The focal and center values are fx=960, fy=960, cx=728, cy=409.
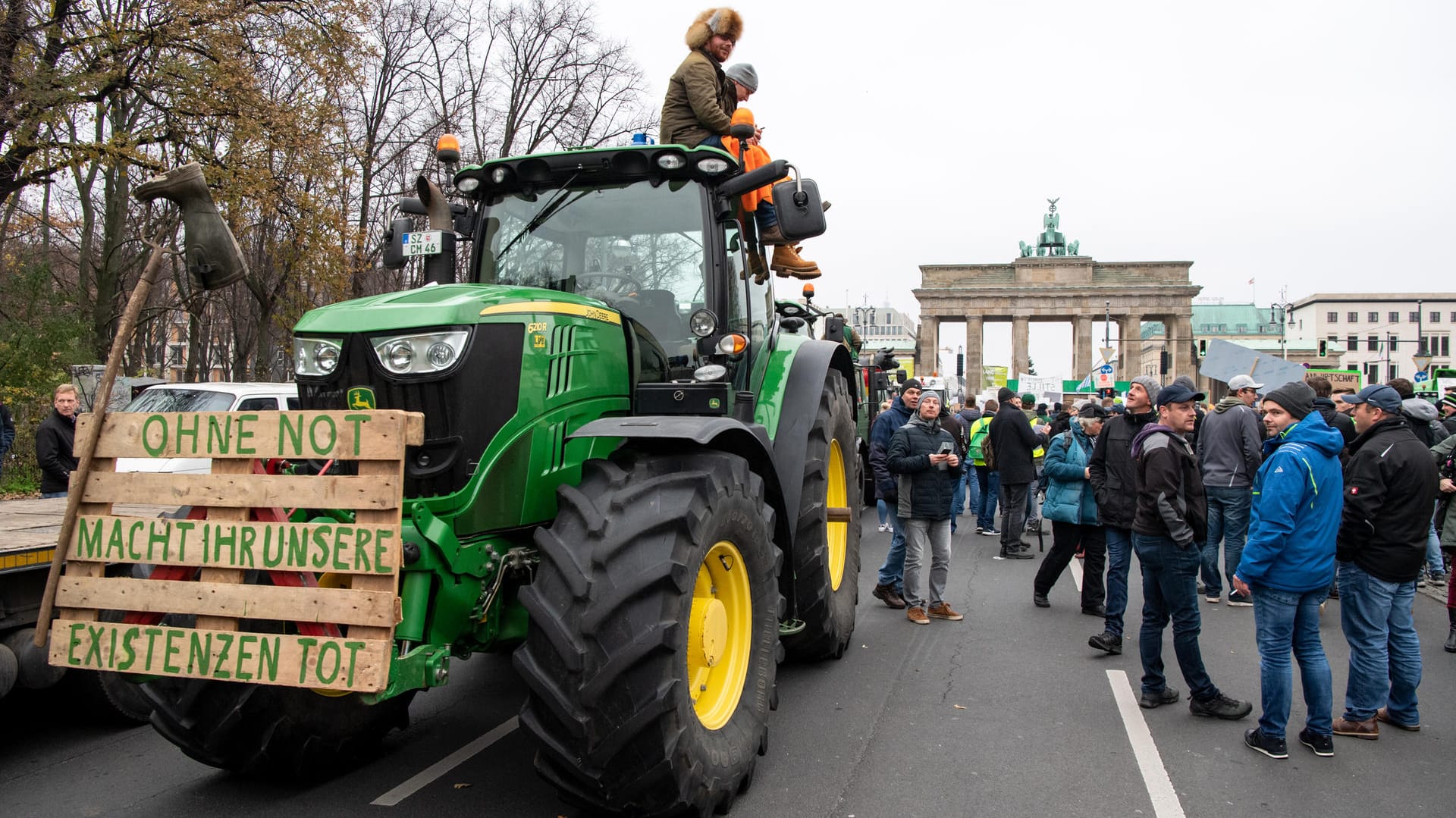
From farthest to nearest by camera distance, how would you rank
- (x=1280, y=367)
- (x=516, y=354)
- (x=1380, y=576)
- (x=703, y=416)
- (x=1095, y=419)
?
(x=1280, y=367)
(x=1095, y=419)
(x=1380, y=576)
(x=703, y=416)
(x=516, y=354)

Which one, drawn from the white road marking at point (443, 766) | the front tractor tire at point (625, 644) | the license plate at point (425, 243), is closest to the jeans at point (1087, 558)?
the white road marking at point (443, 766)

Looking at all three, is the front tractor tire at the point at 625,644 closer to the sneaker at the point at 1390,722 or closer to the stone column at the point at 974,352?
the sneaker at the point at 1390,722

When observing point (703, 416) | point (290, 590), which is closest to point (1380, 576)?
point (703, 416)

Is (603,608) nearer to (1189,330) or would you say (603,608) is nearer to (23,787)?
(23,787)

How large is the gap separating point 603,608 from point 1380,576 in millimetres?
4440

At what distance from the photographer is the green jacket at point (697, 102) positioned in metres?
5.56

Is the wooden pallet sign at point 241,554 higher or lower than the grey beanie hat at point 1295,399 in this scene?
lower

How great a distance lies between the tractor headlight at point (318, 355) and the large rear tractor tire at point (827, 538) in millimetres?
2706

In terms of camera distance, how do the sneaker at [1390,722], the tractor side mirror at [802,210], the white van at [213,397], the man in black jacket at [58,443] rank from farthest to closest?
1. the white van at [213,397]
2. the man in black jacket at [58,443]
3. the sneaker at [1390,722]
4. the tractor side mirror at [802,210]

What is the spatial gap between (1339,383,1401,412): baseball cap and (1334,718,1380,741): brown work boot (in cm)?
178

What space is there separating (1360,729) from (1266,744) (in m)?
0.74

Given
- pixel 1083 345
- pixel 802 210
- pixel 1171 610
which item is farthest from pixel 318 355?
pixel 1083 345

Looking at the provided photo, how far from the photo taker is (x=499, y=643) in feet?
13.3

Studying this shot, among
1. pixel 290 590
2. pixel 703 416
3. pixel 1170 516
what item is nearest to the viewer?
pixel 290 590
